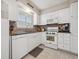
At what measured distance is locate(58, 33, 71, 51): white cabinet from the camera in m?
3.50

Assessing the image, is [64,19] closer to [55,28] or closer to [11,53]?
[55,28]

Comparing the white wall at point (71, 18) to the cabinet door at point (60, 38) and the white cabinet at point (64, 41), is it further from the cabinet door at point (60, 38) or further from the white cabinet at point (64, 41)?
the cabinet door at point (60, 38)

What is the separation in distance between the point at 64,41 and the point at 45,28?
204 cm

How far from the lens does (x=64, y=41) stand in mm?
3627

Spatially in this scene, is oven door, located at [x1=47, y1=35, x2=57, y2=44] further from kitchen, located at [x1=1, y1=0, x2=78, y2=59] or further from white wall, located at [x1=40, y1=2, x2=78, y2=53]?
white wall, located at [x1=40, y1=2, x2=78, y2=53]

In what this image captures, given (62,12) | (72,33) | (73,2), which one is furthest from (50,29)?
(73,2)

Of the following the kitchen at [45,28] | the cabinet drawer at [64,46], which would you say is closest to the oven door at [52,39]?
the kitchen at [45,28]

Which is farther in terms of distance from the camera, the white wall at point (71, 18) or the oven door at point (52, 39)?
the oven door at point (52, 39)

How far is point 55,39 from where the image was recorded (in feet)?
13.1

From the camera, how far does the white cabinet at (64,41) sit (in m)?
3.50

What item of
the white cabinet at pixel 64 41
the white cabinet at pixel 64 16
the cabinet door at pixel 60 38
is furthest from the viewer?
the white cabinet at pixel 64 16

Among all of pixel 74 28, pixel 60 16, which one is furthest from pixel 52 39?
pixel 60 16

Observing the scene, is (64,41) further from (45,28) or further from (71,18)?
(45,28)

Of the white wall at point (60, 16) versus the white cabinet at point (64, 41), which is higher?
the white wall at point (60, 16)
